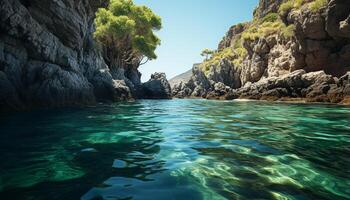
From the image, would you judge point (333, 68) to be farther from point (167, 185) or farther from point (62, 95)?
point (167, 185)

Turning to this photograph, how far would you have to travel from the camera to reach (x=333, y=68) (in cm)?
3181

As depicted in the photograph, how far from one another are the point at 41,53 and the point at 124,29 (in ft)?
79.2

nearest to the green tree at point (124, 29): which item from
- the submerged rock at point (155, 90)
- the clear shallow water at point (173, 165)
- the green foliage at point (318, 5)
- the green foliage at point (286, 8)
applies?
the submerged rock at point (155, 90)

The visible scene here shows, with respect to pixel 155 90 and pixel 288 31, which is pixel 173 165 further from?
pixel 155 90

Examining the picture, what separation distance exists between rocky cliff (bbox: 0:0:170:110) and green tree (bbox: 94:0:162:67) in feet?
49.0

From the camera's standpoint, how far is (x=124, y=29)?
134 feet

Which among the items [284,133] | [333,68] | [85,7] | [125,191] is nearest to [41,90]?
[85,7]

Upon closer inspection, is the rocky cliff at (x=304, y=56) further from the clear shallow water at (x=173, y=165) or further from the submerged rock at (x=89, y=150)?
the submerged rock at (x=89, y=150)

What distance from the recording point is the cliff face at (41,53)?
14.4m

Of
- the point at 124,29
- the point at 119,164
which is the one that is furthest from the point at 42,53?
the point at 124,29

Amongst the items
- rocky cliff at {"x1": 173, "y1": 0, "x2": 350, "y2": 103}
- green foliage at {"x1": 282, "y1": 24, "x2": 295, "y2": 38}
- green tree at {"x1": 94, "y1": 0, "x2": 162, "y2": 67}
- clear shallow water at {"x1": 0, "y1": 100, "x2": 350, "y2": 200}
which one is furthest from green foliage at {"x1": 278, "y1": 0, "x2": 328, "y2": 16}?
clear shallow water at {"x1": 0, "y1": 100, "x2": 350, "y2": 200}

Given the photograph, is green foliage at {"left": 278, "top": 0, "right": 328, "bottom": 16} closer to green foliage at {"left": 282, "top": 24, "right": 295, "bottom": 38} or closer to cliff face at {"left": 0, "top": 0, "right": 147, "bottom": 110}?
green foliage at {"left": 282, "top": 24, "right": 295, "bottom": 38}

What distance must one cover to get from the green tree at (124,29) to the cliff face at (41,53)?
15.0 meters

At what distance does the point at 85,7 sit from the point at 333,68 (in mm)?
26670
